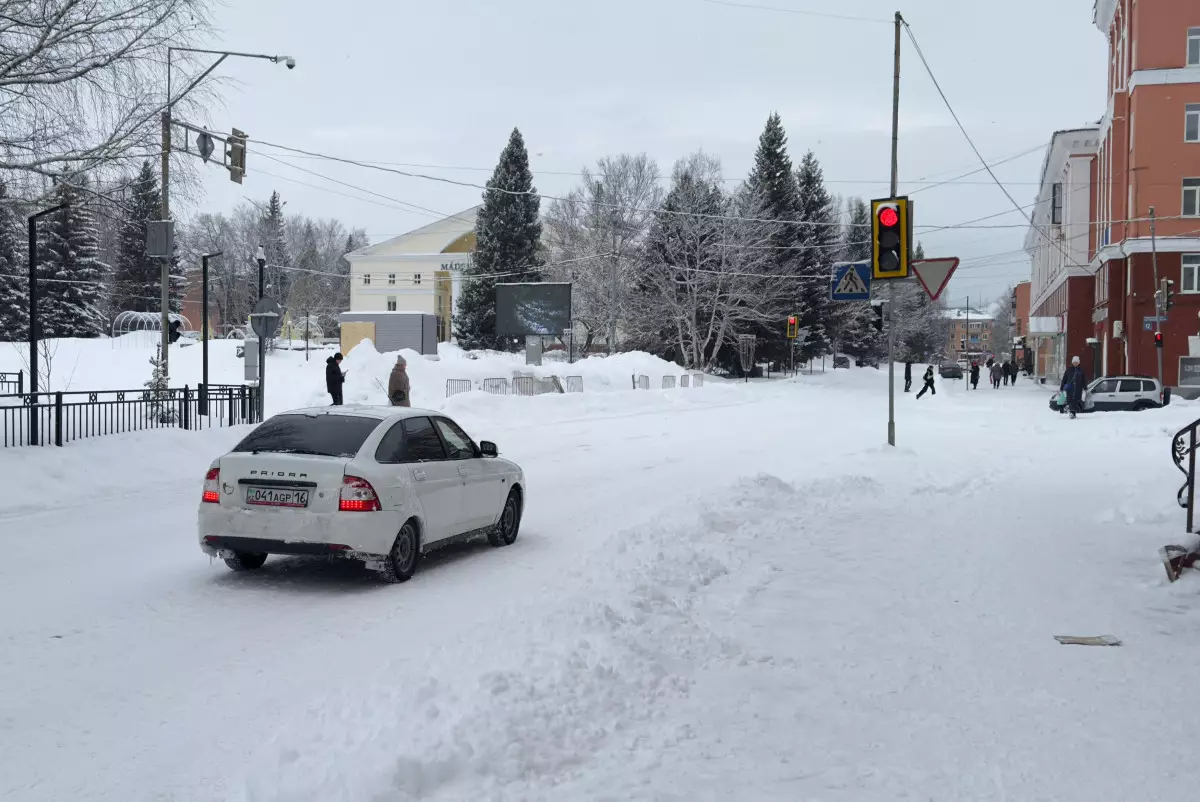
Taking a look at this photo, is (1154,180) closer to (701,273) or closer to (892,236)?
(701,273)

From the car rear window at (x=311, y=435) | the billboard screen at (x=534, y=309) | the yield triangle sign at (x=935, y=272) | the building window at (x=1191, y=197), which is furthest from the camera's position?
the billboard screen at (x=534, y=309)

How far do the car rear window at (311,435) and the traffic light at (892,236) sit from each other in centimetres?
1013

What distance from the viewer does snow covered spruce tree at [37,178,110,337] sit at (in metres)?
66.8

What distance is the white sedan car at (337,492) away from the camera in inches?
324

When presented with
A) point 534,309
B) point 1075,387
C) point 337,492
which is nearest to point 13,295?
point 534,309

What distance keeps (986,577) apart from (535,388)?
3002 cm

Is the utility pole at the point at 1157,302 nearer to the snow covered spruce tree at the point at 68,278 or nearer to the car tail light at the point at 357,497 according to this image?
the car tail light at the point at 357,497

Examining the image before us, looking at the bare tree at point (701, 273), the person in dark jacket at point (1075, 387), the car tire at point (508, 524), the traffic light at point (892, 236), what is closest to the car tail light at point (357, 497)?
the car tire at point (508, 524)

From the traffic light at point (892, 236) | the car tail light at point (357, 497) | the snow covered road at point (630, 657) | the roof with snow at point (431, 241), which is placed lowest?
the snow covered road at point (630, 657)

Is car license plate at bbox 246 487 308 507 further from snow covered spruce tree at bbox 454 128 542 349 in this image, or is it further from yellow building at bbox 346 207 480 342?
yellow building at bbox 346 207 480 342

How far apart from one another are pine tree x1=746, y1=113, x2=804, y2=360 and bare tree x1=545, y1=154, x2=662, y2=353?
7.52 meters

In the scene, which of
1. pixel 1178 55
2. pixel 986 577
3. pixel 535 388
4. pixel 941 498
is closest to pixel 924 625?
pixel 986 577

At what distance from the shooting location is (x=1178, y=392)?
4594 centimetres

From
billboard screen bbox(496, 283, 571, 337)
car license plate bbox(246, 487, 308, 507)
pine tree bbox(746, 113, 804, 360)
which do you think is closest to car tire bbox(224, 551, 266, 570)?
car license plate bbox(246, 487, 308, 507)
